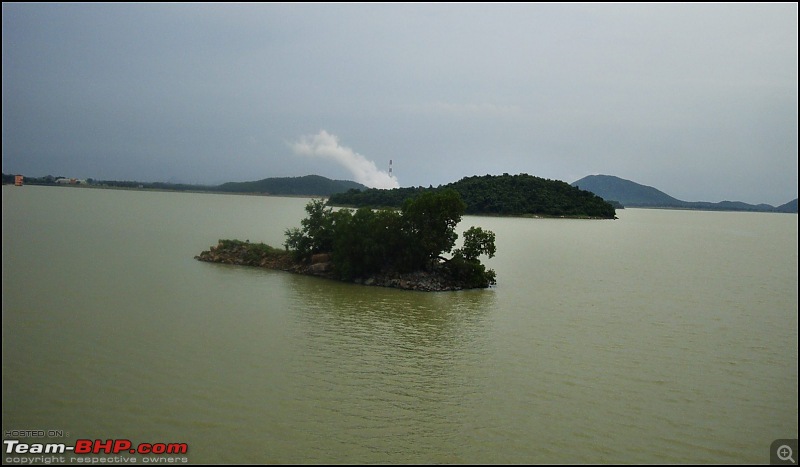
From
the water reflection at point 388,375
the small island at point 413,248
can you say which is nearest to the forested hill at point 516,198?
the small island at point 413,248

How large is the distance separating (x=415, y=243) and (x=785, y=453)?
21.4m

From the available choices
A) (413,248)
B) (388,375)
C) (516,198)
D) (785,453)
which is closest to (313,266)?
(413,248)

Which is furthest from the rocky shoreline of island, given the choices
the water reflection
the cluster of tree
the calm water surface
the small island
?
the water reflection

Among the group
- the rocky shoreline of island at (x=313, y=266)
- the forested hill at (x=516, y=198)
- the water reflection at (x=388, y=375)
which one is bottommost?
the water reflection at (x=388, y=375)

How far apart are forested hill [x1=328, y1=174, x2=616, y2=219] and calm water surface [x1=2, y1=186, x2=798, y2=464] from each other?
89.9 m

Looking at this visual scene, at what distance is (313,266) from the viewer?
1346 inches

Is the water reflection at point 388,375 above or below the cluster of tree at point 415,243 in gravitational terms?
below

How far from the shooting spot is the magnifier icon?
436 inches

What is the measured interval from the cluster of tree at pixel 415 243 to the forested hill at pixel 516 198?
277 feet

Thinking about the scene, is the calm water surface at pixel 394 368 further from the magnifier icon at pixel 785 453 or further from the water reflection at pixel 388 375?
the magnifier icon at pixel 785 453

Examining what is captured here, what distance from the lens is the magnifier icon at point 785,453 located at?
11.1 metres

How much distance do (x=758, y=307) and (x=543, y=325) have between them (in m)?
12.8

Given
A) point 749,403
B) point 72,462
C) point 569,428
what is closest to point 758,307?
point 749,403

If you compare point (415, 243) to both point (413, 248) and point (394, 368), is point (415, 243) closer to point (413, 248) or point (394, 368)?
point (413, 248)
